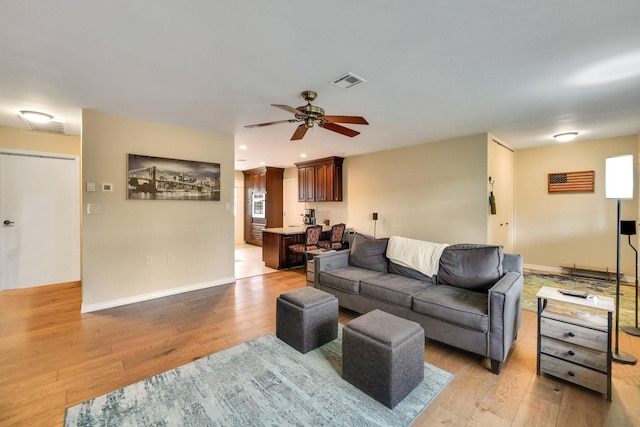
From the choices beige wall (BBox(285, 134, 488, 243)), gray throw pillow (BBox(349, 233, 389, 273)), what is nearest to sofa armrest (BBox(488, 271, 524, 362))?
gray throw pillow (BBox(349, 233, 389, 273))

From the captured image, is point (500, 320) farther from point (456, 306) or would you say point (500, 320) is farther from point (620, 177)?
point (620, 177)

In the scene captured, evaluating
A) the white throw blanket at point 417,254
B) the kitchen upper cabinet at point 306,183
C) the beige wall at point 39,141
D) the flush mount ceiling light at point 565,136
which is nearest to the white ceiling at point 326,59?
the beige wall at point 39,141

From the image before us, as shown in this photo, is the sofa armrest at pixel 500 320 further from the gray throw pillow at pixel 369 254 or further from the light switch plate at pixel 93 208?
the light switch plate at pixel 93 208

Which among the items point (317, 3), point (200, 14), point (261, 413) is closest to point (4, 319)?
point (261, 413)

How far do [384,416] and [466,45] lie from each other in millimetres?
2687

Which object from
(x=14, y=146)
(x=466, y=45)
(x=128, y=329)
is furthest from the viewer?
(x=14, y=146)

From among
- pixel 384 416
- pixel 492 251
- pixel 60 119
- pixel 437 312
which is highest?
pixel 60 119

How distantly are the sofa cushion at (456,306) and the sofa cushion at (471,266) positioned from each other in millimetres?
98

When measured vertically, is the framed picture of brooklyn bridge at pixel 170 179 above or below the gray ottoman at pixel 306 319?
above

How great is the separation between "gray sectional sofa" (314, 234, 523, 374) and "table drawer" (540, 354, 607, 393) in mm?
261

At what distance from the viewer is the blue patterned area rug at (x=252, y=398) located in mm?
1708

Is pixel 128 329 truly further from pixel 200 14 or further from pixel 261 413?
pixel 200 14

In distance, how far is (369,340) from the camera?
191cm

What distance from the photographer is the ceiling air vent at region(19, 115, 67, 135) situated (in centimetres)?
392
